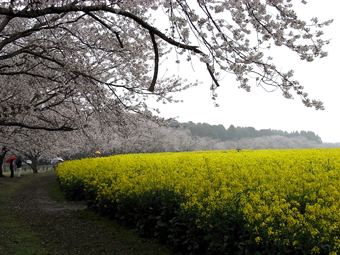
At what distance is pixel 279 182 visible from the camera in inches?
236

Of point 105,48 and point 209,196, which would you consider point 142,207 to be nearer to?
point 209,196

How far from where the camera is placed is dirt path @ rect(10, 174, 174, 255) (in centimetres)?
619

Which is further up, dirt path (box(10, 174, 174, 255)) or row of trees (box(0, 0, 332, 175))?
row of trees (box(0, 0, 332, 175))

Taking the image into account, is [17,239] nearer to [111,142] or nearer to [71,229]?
[71,229]

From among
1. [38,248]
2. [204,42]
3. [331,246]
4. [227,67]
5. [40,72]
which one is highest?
[40,72]

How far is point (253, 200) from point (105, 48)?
540 centimetres

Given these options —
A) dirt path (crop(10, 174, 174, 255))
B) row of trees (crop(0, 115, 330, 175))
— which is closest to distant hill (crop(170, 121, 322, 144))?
row of trees (crop(0, 115, 330, 175))

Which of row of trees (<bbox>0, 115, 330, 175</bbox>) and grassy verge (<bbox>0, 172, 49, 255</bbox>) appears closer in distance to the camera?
grassy verge (<bbox>0, 172, 49, 255</bbox>)

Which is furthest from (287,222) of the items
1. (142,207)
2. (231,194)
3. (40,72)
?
(40,72)

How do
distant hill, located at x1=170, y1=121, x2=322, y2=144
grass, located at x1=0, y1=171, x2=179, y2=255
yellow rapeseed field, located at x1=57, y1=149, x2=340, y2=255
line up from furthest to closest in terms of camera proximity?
1. distant hill, located at x1=170, y1=121, x2=322, y2=144
2. grass, located at x1=0, y1=171, x2=179, y2=255
3. yellow rapeseed field, located at x1=57, y1=149, x2=340, y2=255

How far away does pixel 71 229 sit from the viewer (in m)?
7.71

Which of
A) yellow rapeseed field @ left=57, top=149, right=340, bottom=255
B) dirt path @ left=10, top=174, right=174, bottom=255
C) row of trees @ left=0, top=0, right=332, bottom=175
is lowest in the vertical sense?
dirt path @ left=10, top=174, right=174, bottom=255

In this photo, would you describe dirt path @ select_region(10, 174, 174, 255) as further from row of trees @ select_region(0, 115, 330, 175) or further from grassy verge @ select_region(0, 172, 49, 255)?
row of trees @ select_region(0, 115, 330, 175)

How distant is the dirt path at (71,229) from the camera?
619 centimetres
